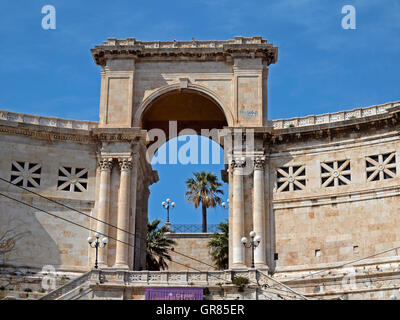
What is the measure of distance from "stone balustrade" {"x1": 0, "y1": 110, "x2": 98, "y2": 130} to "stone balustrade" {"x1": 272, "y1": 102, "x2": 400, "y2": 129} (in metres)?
12.8

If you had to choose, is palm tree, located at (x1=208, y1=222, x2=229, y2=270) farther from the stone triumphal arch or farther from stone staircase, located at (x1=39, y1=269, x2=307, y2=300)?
stone staircase, located at (x1=39, y1=269, x2=307, y2=300)

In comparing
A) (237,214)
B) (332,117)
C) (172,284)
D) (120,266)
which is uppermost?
(332,117)

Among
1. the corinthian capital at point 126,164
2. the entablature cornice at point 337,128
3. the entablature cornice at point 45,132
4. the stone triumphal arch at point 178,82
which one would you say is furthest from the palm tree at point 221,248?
the entablature cornice at point 45,132

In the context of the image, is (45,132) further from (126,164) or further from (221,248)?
(221,248)

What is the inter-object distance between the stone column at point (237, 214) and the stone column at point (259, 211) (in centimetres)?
84

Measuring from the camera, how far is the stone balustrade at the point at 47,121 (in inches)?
2299

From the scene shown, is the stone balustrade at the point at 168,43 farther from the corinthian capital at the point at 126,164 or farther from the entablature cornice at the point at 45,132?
the corinthian capital at the point at 126,164

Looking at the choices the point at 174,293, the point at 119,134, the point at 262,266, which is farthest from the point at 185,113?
the point at 174,293

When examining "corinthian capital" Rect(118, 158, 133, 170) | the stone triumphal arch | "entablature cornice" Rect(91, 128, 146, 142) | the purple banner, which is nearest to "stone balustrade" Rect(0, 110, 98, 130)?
"entablature cornice" Rect(91, 128, 146, 142)

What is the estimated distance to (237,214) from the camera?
5662cm

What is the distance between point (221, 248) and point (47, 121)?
684 inches

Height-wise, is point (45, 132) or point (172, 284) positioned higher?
point (45, 132)

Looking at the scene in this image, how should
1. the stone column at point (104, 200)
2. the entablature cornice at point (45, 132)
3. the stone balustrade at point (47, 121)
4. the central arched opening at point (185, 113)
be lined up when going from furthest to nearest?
the central arched opening at point (185, 113) → the stone balustrade at point (47, 121) → the entablature cornice at point (45, 132) → the stone column at point (104, 200)
